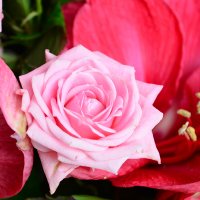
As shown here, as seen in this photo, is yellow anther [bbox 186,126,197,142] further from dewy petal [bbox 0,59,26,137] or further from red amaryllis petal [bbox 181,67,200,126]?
dewy petal [bbox 0,59,26,137]

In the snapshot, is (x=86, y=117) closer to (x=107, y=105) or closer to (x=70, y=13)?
(x=107, y=105)

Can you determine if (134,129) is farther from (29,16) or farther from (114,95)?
(29,16)

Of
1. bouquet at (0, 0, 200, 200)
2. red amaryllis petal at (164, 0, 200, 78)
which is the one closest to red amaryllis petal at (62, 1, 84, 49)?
bouquet at (0, 0, 200, 200)

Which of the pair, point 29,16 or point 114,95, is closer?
point 114,95

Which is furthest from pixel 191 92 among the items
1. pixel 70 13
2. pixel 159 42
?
pixel 70 13

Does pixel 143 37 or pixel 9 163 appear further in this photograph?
pixel 143 37

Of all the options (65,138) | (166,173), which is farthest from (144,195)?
(65,138)

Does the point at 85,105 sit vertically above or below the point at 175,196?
above
